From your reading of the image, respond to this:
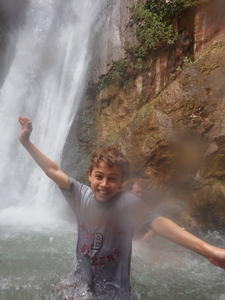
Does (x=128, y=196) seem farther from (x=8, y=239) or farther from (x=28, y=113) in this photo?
(x=28, y=113)

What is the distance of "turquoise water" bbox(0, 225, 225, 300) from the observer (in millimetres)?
4141

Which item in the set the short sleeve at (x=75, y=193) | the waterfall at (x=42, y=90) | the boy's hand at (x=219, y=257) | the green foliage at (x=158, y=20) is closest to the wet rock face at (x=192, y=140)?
the green foliage at (x=158, y=20)

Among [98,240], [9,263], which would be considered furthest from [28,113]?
[98,240]

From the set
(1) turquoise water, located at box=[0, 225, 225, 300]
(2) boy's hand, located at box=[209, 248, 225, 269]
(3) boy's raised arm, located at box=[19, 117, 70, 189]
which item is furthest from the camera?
(1) turquoise water, located at box=[0, 225, 225, 300]

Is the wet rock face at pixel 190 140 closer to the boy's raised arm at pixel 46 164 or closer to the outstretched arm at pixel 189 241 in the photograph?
the boy's raised arm at pixel 46 164

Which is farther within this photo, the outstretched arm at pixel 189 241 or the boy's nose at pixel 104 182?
the boy's nose at pixel 104 182

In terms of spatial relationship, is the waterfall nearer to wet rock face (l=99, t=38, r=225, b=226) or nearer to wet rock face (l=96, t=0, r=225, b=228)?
wet rock face (l=96, t=0, r=225, b=228)

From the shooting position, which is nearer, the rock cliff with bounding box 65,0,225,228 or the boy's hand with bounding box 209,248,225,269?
the boy's hand with bounding box 209,248,225,269

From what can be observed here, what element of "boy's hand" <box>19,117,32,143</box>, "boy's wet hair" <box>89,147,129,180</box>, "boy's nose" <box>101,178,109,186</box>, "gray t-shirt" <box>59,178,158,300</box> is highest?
"boy's hand" <box>19,117,32,143</box>

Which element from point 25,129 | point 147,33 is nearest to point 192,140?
point 147,33

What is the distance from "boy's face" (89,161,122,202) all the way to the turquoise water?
6.40ft

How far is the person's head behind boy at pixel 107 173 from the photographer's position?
2.19 meters

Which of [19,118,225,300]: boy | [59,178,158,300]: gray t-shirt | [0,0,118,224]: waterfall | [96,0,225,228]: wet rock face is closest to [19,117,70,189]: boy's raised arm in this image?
[19,118,225,300]: boy

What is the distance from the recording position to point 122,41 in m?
8.80
